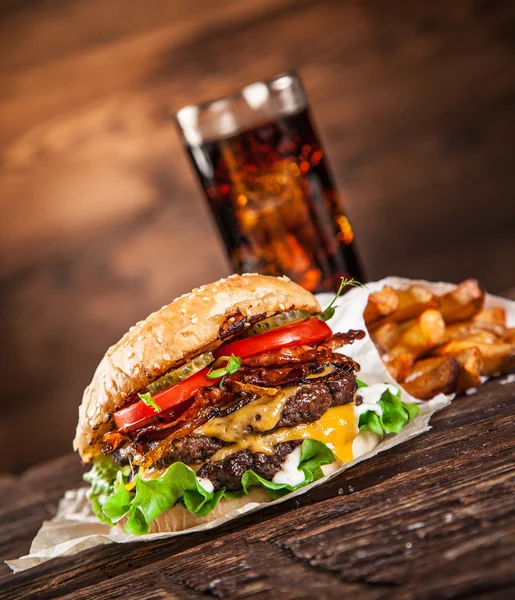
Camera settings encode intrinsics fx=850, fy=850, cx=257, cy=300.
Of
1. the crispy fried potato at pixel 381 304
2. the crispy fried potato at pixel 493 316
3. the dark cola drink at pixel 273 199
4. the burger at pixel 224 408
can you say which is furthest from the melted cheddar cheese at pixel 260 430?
the dark cola drink at pixel 273 199

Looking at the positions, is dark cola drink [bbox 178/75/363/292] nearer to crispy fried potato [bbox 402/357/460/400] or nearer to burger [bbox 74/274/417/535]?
crispy fried potato [bbox 402/357/460/400]

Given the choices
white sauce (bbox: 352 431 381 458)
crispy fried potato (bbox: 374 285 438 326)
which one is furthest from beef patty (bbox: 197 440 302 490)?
crispy fried potato (bbox: 374 285 438 326)

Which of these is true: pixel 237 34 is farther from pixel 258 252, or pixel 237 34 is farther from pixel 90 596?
pixel 90 596

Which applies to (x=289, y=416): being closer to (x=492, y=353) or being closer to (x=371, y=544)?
(x=371, y=544)

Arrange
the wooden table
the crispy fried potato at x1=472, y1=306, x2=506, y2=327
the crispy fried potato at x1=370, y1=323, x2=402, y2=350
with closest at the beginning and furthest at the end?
the wooden table, the crispy fried potato at x1=370, y1=323, x2=402, y2=350, the crispy fried potato at x1=472, y1=306, x2=506, y2=327

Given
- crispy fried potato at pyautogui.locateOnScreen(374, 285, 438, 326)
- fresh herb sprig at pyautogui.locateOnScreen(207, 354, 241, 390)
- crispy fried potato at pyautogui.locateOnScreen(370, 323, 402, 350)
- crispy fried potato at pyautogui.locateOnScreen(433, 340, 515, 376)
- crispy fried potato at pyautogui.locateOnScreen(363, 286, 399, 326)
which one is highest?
fresh herb sprig at pyautogui.locateOnScreen(207, 354, 241, 390)

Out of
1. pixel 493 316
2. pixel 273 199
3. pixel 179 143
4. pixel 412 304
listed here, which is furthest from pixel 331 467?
pixel 179 143

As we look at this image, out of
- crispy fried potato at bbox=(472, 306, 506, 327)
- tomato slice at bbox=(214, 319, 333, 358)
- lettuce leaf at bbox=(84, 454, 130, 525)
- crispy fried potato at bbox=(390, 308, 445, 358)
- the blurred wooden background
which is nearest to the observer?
tomato slice at bbox=(214, 319, 333, 358)

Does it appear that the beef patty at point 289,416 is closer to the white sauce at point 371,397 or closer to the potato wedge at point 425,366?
the white sauce at point 371,397
